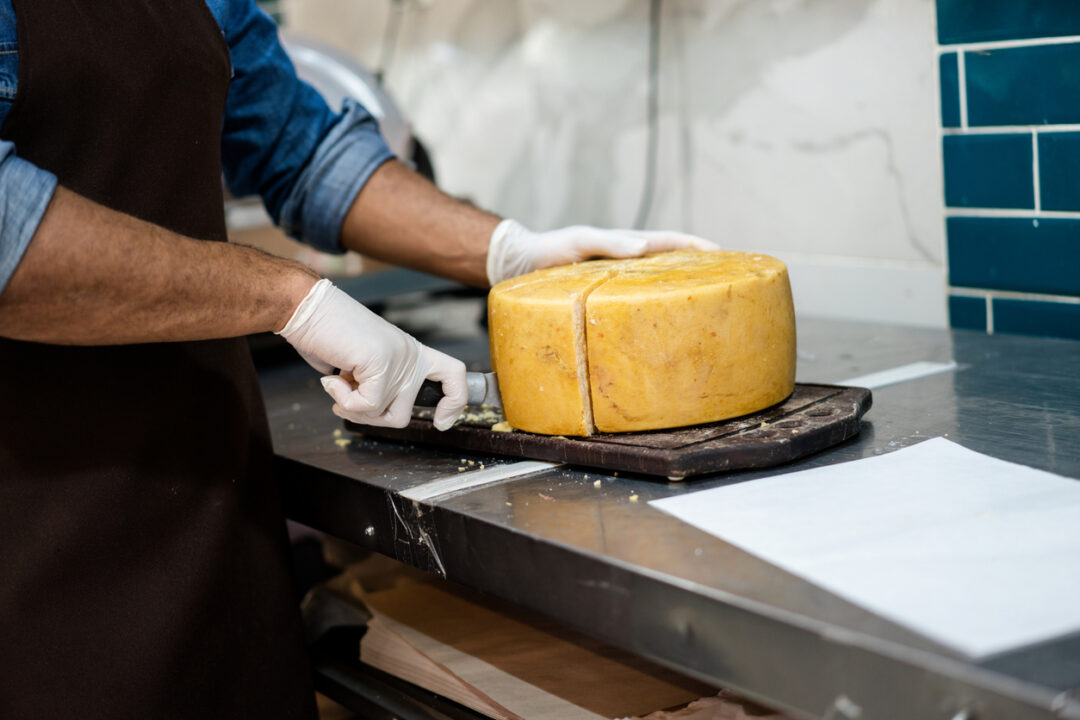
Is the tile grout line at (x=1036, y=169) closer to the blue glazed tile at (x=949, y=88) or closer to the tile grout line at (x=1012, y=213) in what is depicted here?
the tile grout line at (x=1012, y=213)

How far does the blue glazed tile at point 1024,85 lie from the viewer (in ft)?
4.33

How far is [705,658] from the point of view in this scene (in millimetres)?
719

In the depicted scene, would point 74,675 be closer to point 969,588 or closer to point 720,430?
point 720,430

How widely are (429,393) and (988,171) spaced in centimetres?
90

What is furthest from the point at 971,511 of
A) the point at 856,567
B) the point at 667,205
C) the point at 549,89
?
the point at 549,89

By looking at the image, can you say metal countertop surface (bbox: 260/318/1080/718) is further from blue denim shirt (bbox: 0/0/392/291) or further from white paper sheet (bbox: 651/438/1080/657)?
blue denim shirt (bbox: 0/0/392/291)

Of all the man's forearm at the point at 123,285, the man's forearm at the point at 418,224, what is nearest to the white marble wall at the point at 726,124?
the man's forearm at the point at 418,224

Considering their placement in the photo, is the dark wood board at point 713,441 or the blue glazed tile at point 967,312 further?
the blue glazed tile at point 967,312

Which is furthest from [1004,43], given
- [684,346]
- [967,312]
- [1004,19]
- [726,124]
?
[684,346]

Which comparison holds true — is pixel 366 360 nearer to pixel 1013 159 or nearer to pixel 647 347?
pixel 647 347

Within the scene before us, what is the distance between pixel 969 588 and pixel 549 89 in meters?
1.71

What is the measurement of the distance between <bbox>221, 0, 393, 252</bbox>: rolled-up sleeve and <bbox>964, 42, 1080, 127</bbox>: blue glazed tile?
85cm

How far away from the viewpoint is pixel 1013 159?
4.63 feet

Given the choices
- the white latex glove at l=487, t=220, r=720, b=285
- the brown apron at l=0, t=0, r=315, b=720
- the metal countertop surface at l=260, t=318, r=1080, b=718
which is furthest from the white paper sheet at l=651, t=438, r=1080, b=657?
the brown apron at l=0, t=0, r=315, b=720
